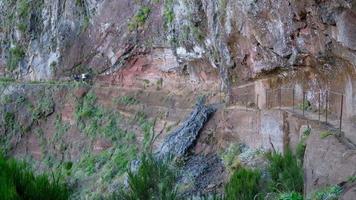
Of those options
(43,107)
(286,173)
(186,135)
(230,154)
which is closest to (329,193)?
(286,173)

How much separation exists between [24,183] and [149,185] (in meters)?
4.94

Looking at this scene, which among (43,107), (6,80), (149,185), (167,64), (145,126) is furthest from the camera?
(6,80)

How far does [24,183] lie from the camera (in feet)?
17.8

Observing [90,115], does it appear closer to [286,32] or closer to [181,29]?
[181,29]

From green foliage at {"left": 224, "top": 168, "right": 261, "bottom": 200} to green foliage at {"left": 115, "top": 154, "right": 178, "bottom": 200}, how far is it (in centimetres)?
102

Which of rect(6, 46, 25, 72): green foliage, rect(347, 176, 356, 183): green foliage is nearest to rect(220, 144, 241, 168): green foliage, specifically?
rect(347, 176, 356, 183): green foliage

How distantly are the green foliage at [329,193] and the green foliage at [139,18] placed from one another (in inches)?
648

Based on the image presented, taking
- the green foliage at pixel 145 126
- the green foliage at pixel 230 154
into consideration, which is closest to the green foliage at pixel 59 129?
the green foliage at pixel 145 126

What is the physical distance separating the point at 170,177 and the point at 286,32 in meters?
4.50

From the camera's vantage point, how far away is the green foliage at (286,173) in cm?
1018

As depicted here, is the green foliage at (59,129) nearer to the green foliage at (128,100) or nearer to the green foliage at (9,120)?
the green foliage at (9,120)

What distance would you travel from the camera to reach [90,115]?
23.7 metres

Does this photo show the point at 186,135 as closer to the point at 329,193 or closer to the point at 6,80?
the point at 329,193

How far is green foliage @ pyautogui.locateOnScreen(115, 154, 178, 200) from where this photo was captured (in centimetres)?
952
